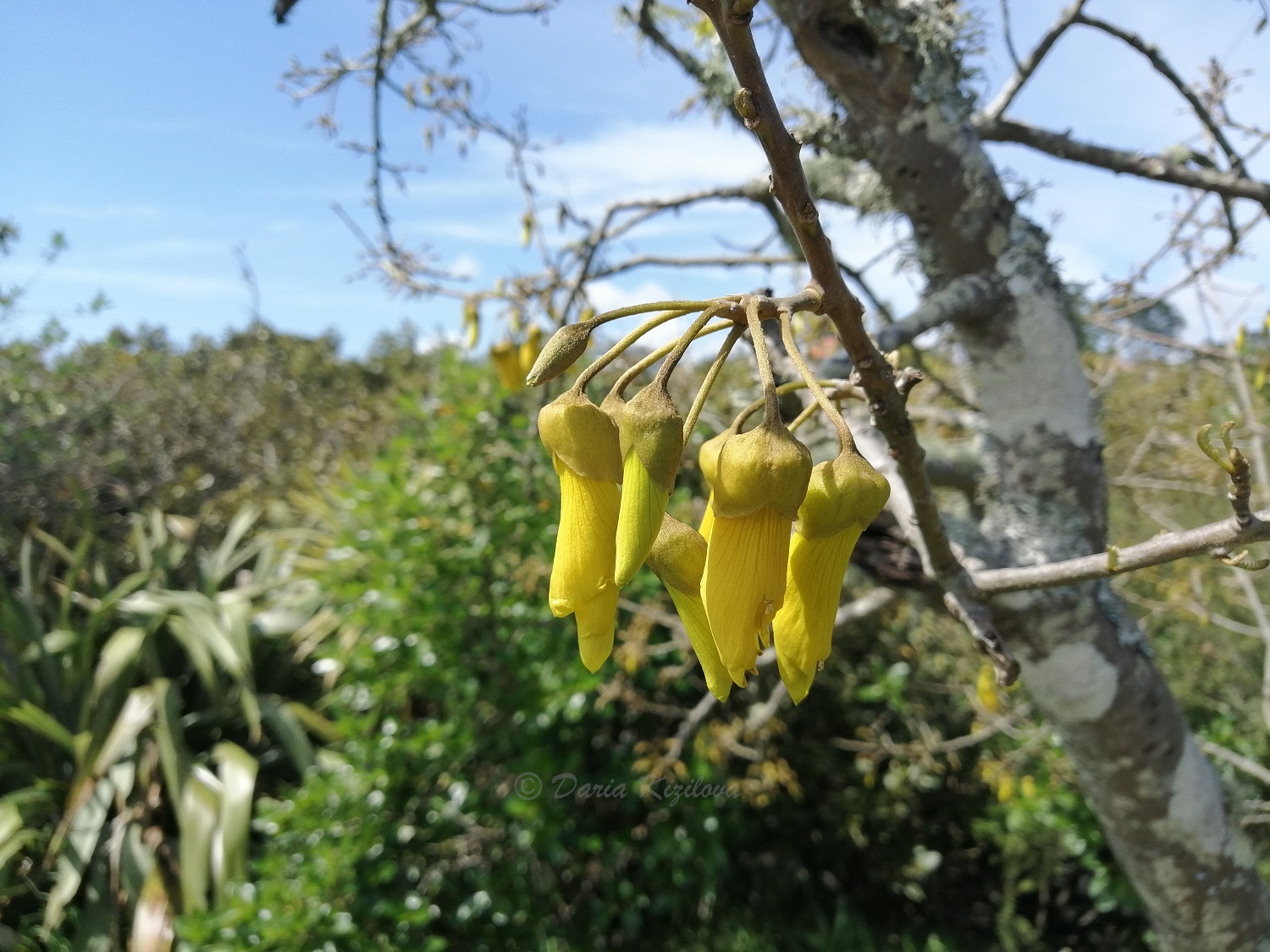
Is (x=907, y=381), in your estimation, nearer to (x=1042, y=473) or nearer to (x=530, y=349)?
(x=1042, y=473)

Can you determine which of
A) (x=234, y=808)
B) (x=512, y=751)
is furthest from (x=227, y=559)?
(x=512, y=751)

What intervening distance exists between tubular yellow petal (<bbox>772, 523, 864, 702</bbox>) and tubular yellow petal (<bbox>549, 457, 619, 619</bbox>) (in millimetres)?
136

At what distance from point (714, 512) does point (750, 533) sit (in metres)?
0.03

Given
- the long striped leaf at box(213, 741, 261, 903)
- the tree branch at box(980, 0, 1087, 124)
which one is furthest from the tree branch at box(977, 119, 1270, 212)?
the long striped leaf at box(213, 741, 261, 903)

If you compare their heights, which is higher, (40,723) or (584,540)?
(584,540)

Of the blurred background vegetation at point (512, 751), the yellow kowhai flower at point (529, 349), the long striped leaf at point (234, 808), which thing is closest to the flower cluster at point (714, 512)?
the blurred background vegetation at point (512, 751)

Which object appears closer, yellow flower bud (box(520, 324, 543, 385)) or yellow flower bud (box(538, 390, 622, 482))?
yellow flower bud (box(538, 390, 622, 482))

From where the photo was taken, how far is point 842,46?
52.1 inches

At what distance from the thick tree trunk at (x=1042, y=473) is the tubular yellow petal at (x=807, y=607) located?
824 mm

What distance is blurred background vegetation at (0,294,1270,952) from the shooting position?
104 inches

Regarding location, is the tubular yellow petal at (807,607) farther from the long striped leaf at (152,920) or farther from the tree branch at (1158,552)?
the long striped leaf at (152,920)

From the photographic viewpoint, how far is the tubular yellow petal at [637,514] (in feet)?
1.90

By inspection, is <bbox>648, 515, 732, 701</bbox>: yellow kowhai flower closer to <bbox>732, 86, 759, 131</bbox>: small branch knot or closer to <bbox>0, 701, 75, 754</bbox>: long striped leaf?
<bbox>732, 86, 759, 131</bbox>: small branch knot

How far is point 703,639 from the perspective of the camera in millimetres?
644
